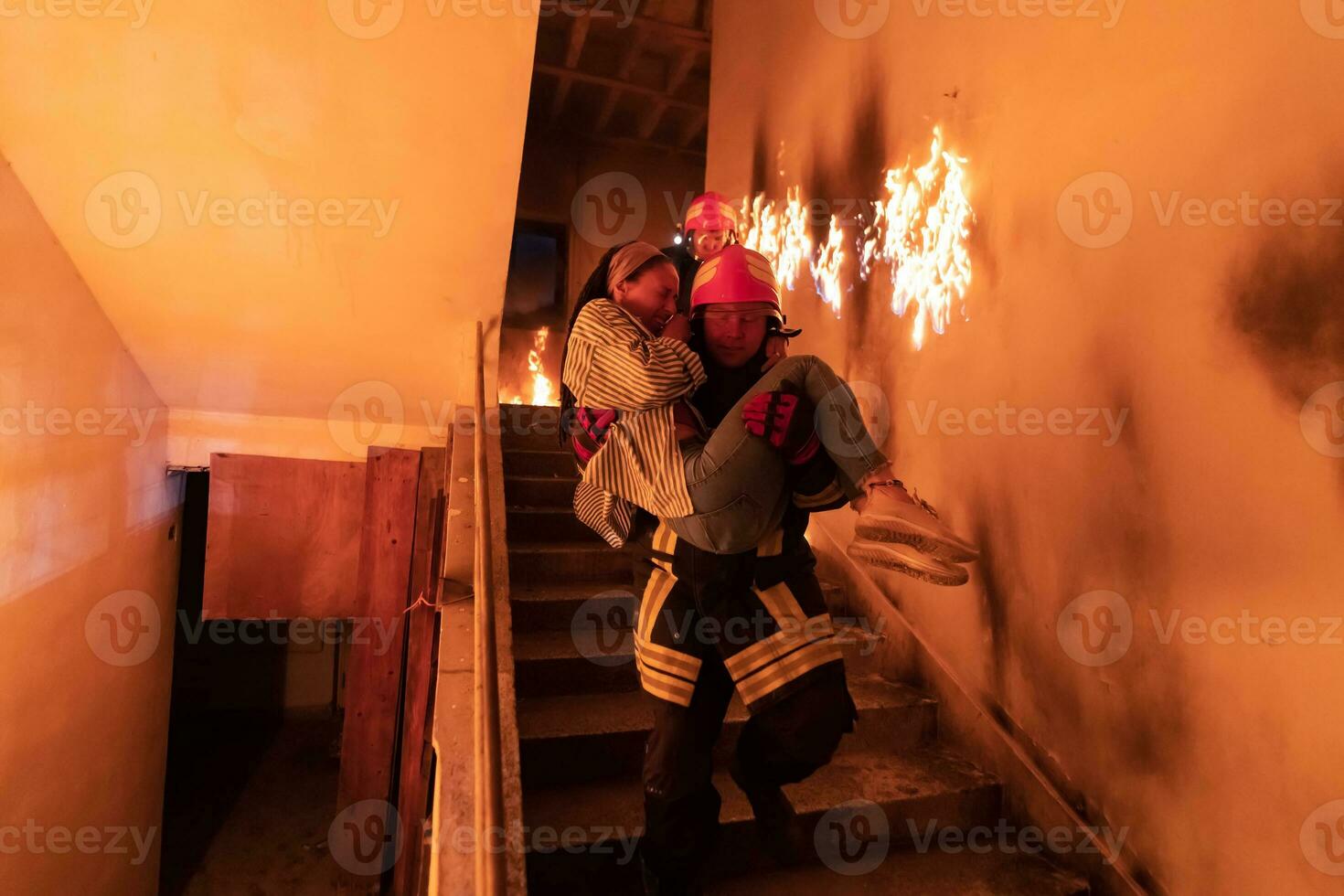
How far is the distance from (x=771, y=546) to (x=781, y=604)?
13 cm

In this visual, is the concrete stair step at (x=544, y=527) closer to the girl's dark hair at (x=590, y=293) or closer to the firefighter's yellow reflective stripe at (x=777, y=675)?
the girl's dark hair at (x=590, y=293)

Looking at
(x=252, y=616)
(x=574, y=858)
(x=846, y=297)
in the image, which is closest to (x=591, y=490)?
(x=574, y=858)

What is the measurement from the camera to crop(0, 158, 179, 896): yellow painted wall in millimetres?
2748

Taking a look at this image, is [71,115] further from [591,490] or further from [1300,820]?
[1300,820]

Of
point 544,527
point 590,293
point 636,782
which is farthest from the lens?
point 544,527

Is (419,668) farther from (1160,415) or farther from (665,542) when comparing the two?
(1160,415)

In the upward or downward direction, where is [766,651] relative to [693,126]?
downward

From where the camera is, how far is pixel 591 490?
165 cm

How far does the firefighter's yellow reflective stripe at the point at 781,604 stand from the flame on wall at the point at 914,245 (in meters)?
1.60

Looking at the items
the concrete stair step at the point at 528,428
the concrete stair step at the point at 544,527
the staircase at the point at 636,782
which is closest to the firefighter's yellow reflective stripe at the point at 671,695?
the staircase at the point at 636,782
